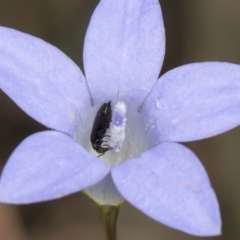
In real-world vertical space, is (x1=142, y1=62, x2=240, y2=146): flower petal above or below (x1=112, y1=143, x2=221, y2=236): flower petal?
above

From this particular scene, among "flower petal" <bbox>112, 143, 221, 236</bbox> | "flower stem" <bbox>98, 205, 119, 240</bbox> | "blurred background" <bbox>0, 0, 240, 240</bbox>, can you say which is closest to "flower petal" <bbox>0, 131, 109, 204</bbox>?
"flower petal" <bbox>112, 143, 221, 236</bbox>

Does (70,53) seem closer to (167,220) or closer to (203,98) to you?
(203,98)

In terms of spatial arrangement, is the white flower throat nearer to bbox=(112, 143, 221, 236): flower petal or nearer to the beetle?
the beetle

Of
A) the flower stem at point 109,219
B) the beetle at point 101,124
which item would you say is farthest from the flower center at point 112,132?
the flower stem at point 109,219

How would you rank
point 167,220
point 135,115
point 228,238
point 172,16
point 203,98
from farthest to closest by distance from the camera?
point 172,16 → point 228,238 → point 135,115 → point 203,98 → point 167,220

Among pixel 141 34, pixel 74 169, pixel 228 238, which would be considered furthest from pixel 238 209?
pixel 74 169

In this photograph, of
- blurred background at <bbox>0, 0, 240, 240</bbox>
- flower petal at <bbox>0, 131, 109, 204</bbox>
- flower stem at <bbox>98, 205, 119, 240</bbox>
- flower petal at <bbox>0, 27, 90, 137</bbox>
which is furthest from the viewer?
blurred background at <bbox>0, 0, 240, 240</bbox>
